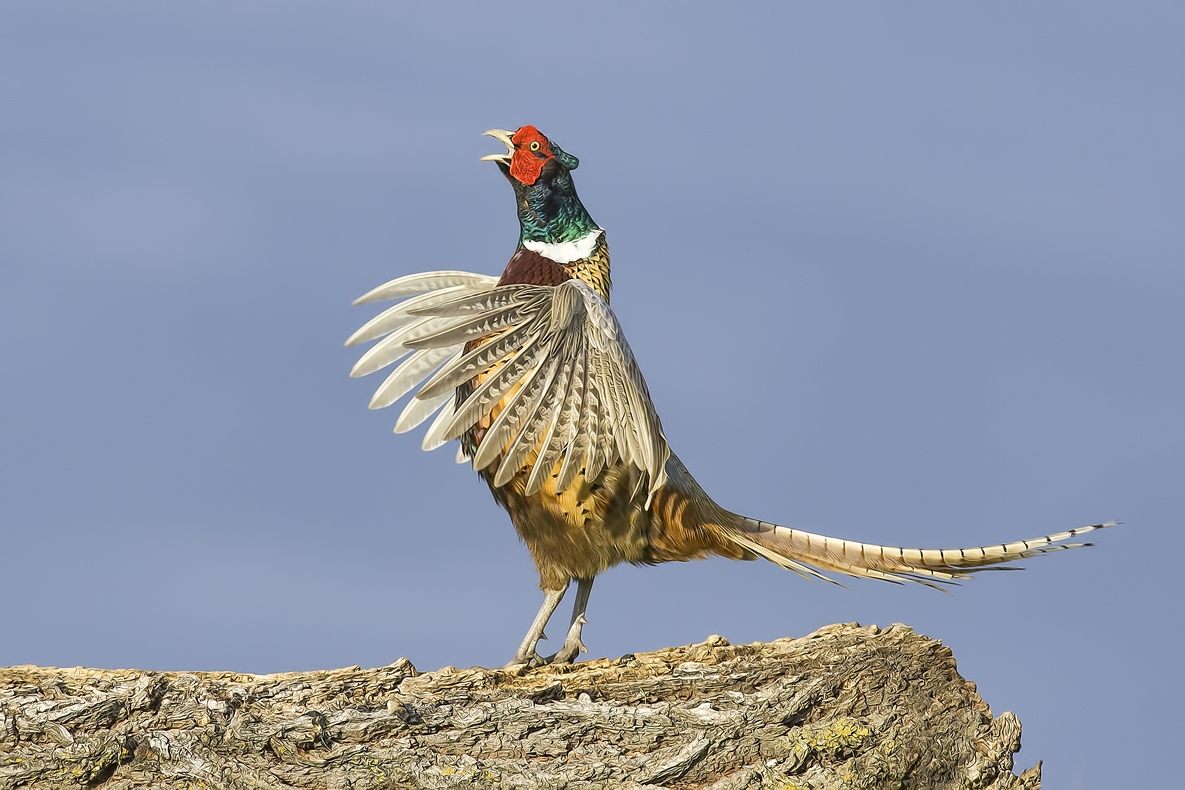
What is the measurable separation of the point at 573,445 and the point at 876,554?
1713 mm

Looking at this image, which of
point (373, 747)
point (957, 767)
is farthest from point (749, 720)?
point (373, 747)

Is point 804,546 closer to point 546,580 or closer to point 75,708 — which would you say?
point 546,580

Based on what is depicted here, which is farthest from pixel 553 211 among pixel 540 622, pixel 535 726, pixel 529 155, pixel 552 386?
pixel 535 726

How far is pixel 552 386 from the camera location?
20.5 ft

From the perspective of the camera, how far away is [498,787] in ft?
18.0

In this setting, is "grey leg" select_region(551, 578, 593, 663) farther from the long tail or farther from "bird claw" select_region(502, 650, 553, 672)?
the long tail

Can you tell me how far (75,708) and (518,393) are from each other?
250cm

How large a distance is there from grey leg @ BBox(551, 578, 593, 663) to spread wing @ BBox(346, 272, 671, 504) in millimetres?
759

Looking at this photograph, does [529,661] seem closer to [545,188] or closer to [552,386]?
[552,386]

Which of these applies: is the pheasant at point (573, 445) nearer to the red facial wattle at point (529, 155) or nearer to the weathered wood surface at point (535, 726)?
the red facial wattle at point (529, 155)

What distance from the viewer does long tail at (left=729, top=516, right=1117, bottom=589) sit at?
625 cm

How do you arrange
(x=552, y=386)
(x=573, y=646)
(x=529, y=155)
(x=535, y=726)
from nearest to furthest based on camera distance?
(x=535, y=726), (x=552, y=386), (x=573, y=646), (x=529, y=155)

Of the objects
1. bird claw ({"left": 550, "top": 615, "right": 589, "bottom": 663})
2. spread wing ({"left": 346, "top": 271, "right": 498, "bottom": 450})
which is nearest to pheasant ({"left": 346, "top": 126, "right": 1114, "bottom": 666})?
bird claw ({"left": 550, "top": 615, "right": 589, "bottom": 663})

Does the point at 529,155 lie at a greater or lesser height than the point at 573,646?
greater
